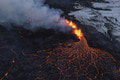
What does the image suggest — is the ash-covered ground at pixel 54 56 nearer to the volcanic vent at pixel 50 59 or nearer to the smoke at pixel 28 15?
the volcanic vent at pixel 50 59

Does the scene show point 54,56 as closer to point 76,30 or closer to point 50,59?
point 50,59

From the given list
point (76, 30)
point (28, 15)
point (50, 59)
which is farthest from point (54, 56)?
point (28, 15)

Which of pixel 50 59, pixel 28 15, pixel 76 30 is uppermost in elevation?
pixel 28 15

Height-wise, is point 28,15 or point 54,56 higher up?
point 28,15

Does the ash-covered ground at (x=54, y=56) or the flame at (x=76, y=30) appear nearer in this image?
the ash-covered ground at (x=54, y=56)

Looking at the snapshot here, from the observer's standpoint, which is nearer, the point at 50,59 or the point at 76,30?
the point at 50,59

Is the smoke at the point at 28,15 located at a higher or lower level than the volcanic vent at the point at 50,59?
higher

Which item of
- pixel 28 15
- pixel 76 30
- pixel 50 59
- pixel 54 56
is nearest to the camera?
pixel 50 59

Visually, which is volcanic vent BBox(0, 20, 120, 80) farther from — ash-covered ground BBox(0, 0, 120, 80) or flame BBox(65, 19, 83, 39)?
flame BBox(65, 19, 83, 39)

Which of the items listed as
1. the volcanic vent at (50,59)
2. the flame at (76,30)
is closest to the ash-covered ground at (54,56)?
the volcanic vent at (50,59)
